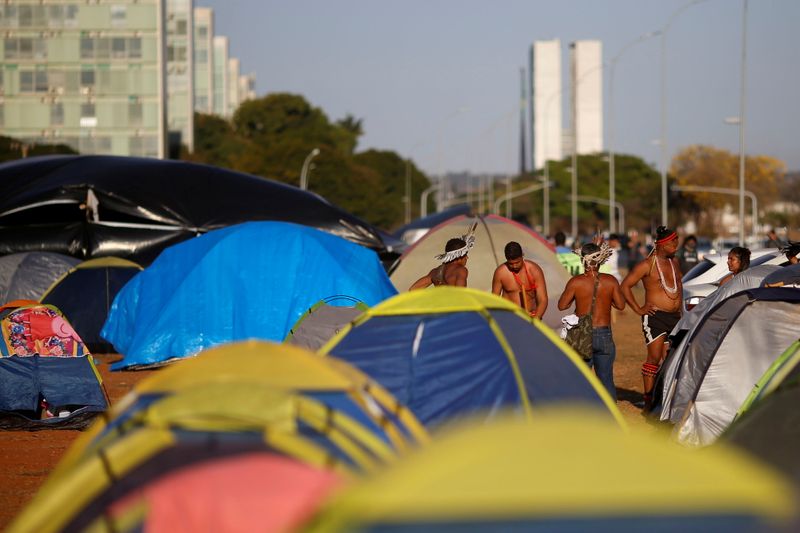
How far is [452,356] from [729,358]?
346 cm

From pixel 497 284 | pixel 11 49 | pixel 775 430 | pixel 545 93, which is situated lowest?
pixel 775 430

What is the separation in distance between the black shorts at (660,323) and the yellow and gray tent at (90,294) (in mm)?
11206

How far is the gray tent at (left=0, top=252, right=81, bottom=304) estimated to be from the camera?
23.0 meters

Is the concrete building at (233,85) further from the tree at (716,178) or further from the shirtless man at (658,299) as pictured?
the shirtless man at (658,299)

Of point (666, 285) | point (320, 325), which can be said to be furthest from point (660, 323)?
point (320, 325)

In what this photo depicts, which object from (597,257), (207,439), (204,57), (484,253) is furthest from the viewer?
(204,57)

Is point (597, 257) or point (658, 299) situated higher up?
point (597, 257)

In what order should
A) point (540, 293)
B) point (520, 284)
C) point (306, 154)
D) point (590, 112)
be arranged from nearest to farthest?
point (540, 293) → point (520, 284) → point (306, 154) → point (590, 112)

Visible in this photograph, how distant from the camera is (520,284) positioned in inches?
533

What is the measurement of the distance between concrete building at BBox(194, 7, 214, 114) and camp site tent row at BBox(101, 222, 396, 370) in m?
125

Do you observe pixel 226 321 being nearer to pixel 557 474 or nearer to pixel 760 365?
pixel 760 365

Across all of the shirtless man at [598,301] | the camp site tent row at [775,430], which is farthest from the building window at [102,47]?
the camp site tent row at [775,430]

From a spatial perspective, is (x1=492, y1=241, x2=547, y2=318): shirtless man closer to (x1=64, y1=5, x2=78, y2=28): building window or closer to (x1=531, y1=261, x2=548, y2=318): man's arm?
(x1=531, y1=261, x2=548, y2=318): man's arm

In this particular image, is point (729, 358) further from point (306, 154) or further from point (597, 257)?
point (306, 154)
